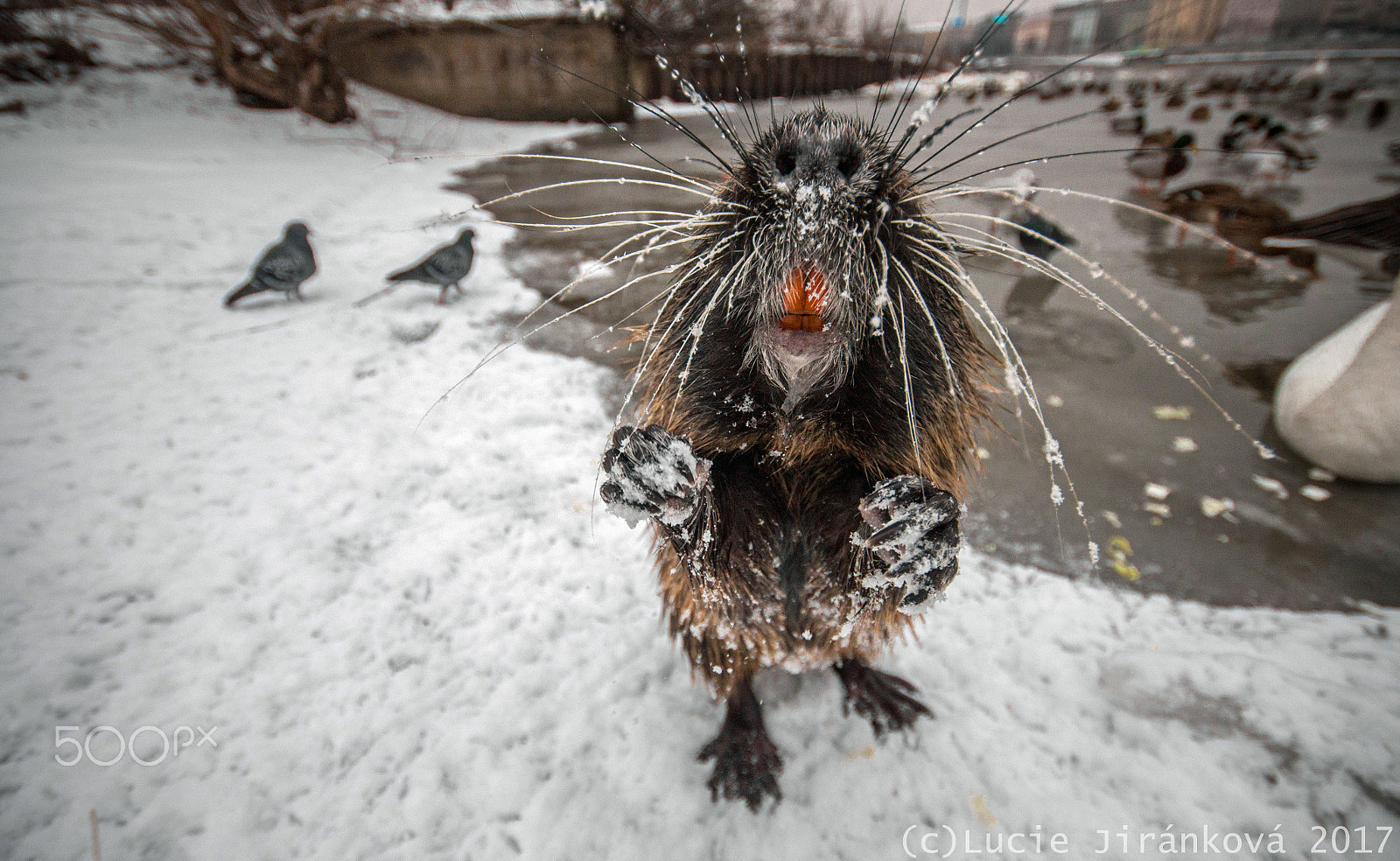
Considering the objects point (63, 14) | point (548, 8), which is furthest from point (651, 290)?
point (548, 8)

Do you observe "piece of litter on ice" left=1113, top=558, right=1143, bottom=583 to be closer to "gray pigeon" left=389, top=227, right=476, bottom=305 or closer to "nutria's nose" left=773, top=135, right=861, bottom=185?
"nutria's nose" left=773, top=135, right=861, bottom=185

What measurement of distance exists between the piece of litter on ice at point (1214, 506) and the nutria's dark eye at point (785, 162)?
2.75 m

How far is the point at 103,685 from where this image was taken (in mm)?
1705

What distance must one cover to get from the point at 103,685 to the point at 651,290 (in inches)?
111

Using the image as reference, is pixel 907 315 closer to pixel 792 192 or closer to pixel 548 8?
pixel 792 192

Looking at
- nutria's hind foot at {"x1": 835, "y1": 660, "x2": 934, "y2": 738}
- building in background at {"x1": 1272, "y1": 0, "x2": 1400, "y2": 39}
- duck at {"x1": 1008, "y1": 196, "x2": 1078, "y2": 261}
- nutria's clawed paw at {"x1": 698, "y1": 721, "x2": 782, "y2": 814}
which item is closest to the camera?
nutria's clawed paw at {"x1": 698, "y1": 721, "x2": 782, "y2": 814}

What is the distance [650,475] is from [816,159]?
0.79m

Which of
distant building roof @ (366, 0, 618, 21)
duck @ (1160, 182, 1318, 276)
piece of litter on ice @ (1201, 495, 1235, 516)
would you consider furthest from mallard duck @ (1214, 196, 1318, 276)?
distant building roof @ (366, 0, 618, 21)

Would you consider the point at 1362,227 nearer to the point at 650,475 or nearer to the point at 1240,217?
the point at 1240,217

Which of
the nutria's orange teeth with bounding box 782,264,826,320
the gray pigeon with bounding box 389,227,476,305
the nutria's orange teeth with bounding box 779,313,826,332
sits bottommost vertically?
the gray pigeon with bounding box 389,227,476,305

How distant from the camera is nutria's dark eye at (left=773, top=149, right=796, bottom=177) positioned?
3.74 ft

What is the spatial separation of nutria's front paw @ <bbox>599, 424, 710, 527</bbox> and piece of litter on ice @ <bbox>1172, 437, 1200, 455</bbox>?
307cm

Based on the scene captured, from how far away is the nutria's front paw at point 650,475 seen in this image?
124 cm

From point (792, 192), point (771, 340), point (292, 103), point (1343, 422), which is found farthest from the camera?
point (292, 103)
